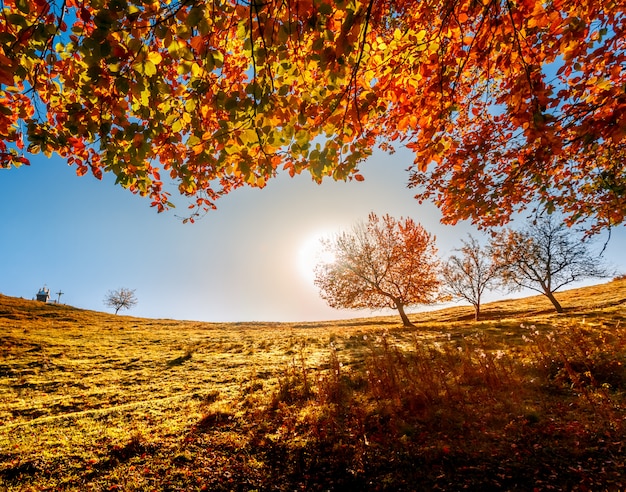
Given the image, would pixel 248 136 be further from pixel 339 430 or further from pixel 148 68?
pixel 339 430

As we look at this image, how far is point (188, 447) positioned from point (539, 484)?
5261mm

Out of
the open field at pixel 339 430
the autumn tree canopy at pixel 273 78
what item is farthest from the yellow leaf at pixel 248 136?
the open field at pixel 339 430

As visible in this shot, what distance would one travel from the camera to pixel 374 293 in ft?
80.9

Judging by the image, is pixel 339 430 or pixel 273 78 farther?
pixel 339 430

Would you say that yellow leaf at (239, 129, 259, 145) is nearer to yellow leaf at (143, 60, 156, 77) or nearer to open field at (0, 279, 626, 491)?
yellow leaf at (143, 60, 156, 77)

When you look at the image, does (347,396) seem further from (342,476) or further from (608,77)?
(608,77)

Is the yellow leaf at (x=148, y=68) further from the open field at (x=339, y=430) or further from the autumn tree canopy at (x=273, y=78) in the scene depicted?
the open field at (x=339, y=430)

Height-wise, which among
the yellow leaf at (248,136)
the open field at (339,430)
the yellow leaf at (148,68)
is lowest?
the open field at (339,430)

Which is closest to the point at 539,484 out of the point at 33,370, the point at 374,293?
the point at 33,370

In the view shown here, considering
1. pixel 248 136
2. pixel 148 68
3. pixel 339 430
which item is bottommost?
pixel 339 430

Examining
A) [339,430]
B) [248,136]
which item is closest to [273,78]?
[248,136]

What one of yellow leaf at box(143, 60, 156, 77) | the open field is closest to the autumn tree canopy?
yellow leaf at box(143, 60, 156, 77)

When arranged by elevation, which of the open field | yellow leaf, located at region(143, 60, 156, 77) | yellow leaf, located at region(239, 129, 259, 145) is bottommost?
the open field

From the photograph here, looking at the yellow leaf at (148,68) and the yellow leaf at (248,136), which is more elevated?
the yellow leaf at (148,68)
